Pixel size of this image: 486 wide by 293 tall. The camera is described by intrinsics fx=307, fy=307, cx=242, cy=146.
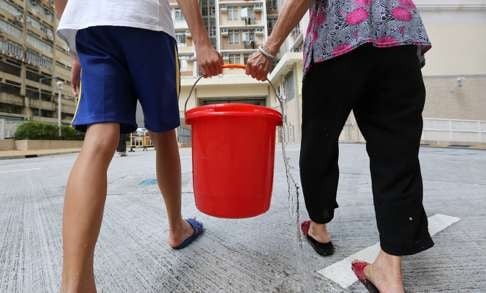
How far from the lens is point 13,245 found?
1284 millimetres

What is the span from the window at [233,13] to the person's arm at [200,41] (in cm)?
2646

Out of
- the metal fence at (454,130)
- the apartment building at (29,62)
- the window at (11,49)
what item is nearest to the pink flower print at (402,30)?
the metal fence at (454,130)

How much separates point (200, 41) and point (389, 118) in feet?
2.00

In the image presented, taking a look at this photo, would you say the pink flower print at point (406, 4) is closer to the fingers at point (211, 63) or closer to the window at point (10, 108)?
the fingers at point (211, 63)

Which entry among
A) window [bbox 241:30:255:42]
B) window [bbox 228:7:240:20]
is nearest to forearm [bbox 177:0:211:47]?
window [bbox 241:30:255:42]

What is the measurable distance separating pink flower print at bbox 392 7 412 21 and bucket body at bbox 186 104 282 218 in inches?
17.3

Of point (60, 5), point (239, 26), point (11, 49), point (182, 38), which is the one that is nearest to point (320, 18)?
point (60, 5)

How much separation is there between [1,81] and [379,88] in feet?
109

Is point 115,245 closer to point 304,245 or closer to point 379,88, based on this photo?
point 304,245

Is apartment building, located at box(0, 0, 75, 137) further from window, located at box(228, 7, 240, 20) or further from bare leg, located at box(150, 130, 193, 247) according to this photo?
bare leg, located at box(150, 130, 193, 247)

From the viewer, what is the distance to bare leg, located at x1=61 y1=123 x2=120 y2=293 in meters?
Answer: 0.68

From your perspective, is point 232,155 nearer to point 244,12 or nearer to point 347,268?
point 347,268

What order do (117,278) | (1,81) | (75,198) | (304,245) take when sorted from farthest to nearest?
(1,81)
(304,245)
(117,278)
(75,198)

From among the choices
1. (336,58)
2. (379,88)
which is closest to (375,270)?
(379,88)
